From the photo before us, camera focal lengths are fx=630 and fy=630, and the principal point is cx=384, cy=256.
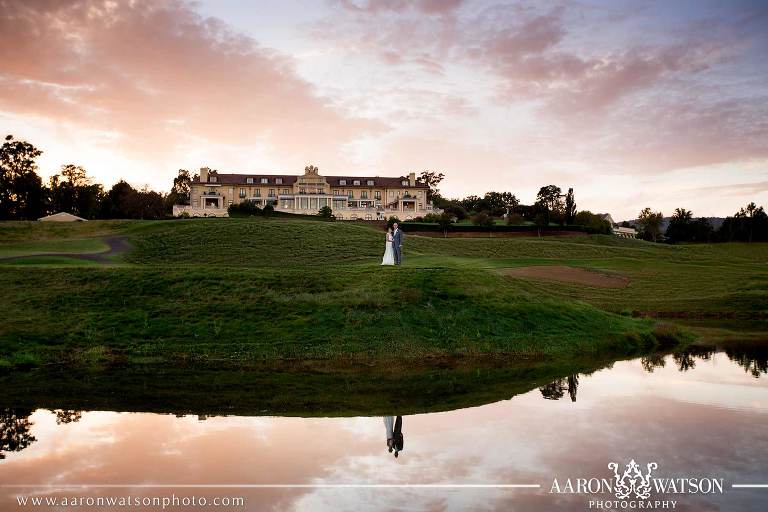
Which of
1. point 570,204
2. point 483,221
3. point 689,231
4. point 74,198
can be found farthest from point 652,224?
point 74,198

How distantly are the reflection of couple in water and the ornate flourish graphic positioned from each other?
4.05m

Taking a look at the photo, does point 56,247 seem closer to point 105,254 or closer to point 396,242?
point 105,254

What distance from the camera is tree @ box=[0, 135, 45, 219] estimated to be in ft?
344

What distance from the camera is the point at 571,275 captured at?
164 ft

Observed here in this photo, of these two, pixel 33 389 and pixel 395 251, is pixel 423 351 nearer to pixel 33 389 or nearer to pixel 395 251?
pixel 395 251

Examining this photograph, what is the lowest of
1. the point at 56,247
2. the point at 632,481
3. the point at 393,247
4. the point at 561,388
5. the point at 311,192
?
the point at 561,388

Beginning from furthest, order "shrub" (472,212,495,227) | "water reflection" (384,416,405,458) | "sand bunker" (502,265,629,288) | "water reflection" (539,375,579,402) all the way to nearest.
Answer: "shrub" (472,212,495,227), "sand bunker" (502,265,629,288), "water reflection" (539,375,579,402), "water reflection" (384,416,405,458)

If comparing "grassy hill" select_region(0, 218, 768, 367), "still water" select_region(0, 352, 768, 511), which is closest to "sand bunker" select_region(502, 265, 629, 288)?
"grassy hill" select_region(0, 218, 768, 367)

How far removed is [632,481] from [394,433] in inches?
195

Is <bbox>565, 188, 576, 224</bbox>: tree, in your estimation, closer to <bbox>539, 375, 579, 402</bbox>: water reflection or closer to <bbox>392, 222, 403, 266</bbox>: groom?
<bbox>392, 222, 403, 266</bbox>: groom

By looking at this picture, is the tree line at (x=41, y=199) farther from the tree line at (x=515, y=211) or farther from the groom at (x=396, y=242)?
the groom at (x=396, y=242)

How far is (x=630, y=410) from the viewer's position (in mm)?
15625

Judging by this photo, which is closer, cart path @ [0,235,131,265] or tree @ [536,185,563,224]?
cart path @ [0,235,131,265]

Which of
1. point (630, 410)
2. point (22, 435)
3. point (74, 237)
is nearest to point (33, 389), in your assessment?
point (22, 435)
